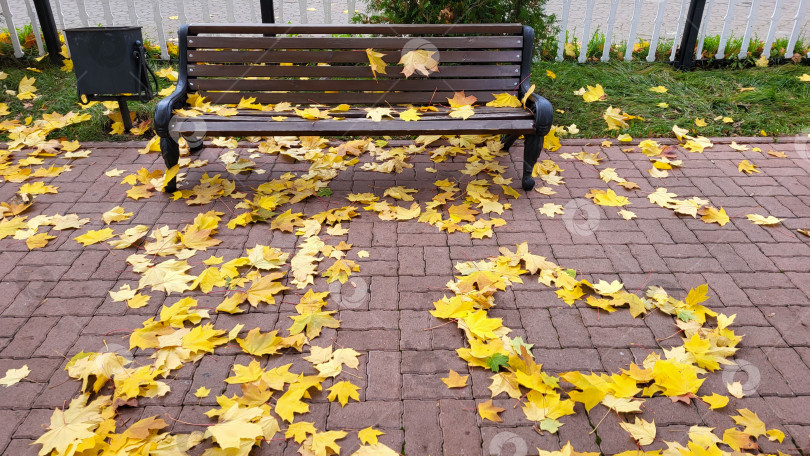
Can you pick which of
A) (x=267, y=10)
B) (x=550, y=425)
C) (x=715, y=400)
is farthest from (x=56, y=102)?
(x=715, y=400)

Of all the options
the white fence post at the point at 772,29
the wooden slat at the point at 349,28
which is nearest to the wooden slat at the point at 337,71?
the wooden slat at the point at 349,28

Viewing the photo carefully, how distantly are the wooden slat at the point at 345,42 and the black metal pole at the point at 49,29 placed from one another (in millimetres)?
2961

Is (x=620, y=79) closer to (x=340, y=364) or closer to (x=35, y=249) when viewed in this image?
(x=340, y=364)

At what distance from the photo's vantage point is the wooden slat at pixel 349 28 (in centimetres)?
411

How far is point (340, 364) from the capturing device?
2482 millimetres

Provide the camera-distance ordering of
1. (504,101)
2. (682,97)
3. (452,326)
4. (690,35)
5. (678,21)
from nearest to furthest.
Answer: (452,326)
(504,101)
(682,97)
(690,35)
(678,21)

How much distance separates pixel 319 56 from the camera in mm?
4137

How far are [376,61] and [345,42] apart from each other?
0.27 metres

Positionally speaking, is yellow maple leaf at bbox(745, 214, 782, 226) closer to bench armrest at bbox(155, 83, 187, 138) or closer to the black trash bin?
bench armrest at bbox(155, 83, 187, 138)

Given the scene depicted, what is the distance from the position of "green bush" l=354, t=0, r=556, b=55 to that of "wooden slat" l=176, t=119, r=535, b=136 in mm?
1644

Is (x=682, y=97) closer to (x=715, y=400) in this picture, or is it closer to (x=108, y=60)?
(x=715, y=400)

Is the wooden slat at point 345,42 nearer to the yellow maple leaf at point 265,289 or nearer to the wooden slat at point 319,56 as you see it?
the wooden slat at point 319,56

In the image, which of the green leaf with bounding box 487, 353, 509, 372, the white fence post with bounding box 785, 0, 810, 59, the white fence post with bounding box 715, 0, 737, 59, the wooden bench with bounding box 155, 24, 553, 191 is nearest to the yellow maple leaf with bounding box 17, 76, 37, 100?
the wooden bench with bounding box 155, 24, 553, 191

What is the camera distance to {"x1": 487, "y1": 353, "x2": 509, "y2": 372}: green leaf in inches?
96.2
